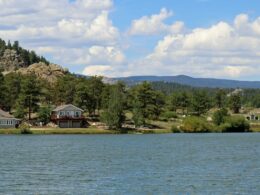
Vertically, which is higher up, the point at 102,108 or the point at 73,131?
the point at 102,108

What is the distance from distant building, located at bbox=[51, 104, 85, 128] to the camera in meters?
162

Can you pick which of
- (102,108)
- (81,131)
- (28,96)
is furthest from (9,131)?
(102,108)

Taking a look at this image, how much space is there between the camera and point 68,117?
162m

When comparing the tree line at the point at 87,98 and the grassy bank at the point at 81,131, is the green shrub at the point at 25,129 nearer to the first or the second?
the grassy bank at the point at 81,131

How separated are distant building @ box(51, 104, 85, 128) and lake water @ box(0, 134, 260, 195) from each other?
73.9m

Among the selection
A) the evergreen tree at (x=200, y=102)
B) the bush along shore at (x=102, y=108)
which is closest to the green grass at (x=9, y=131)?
the bush along shore at (x=102, y=108)

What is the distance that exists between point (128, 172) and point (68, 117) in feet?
344

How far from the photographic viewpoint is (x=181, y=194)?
143 feet

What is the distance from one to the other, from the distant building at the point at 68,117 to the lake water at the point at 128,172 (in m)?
73.9

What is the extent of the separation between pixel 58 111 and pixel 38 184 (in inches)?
4524

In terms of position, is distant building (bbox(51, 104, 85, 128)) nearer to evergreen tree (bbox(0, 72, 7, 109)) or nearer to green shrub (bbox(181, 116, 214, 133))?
evergreen tree (bbox(0, 72, 7, 109))

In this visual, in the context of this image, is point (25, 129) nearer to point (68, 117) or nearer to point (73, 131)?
point (73, 131)

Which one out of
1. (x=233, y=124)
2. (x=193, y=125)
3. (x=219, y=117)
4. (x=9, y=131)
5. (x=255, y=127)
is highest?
(x=219, y=117)

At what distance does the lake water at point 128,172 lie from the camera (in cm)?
4672
